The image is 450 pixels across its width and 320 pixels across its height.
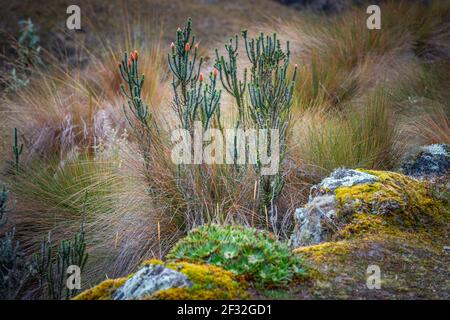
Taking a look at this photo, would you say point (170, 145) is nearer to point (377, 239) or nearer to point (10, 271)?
A: point (10, 271)

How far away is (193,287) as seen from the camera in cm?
226

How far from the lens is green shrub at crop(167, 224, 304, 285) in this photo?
7.97 feet

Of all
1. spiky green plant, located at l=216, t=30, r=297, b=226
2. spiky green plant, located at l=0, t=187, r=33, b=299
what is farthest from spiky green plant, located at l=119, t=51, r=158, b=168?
spiky green plant, located at l=0, t=187, r=33, b=299

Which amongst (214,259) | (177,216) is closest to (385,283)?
(214,259)

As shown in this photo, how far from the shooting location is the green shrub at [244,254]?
2428 mm

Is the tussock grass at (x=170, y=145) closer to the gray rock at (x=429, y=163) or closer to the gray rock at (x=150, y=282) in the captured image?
the gray rock at (x=429, y=163)

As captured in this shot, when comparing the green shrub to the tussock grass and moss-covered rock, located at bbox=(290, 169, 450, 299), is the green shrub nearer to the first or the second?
moss-covered rock, located at bbox=(290, 169, 450, 299)

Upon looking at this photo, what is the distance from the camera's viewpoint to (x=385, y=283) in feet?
8.23

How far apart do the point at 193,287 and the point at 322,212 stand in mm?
1191

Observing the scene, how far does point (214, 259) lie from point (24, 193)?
8.04 ft

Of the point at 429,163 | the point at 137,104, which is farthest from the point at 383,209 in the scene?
the point at 137,104

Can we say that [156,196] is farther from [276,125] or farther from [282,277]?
[282,277]

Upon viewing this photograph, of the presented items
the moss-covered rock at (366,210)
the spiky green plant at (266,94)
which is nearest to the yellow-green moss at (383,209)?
the moss-covered rock at (366,210)

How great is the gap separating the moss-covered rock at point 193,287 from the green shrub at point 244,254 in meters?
0.09
